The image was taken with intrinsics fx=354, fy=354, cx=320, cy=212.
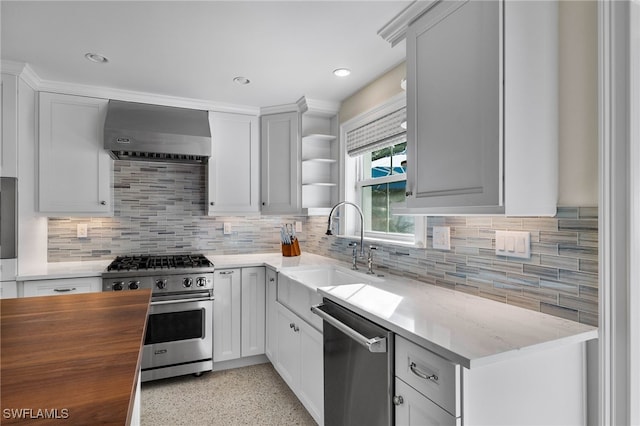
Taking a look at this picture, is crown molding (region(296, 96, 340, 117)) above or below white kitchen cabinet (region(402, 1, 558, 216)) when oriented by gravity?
above

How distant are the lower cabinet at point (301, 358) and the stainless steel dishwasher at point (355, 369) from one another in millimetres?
152

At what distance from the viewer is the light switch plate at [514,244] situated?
59.8 inches

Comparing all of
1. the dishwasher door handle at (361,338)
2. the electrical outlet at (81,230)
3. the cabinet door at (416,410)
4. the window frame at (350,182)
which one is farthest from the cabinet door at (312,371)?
the electrical outlet at (81,230)

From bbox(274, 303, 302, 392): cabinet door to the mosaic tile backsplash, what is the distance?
0.73 metres

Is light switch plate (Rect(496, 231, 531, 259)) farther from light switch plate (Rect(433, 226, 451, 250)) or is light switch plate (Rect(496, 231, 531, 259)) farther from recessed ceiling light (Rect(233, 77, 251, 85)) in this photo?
recessed ceiling light (Rect(233, 77, 251, 85))

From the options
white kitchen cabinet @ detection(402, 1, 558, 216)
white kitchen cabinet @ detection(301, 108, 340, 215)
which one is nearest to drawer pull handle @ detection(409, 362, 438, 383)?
white kitchen cabinet @ detection(402, 1, 558, 216)

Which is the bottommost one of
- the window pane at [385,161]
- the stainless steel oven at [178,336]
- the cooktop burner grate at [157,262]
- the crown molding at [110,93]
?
the stainless steel oven at [178,336]

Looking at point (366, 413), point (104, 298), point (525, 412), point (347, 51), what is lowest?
point (366, 413)

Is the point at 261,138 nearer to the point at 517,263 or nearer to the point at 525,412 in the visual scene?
the point at 517,263

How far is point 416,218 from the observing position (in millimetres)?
2166

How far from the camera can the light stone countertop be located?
3.62ft

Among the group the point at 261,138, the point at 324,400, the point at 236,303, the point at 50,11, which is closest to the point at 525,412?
the point at 324,400

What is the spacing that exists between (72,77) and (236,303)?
2.18m

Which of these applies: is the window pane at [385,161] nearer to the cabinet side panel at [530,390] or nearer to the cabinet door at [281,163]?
the cabinet door at [281,163]
